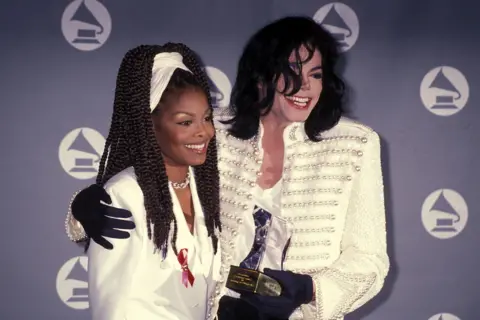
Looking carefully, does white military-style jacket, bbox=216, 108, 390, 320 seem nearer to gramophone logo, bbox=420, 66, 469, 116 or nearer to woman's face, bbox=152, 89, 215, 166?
woman's face, bbox=152, 89, 215, 166

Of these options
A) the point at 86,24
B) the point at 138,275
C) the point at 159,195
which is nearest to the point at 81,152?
the point at 86,24

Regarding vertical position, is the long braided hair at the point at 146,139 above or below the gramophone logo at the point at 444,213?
above

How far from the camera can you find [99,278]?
142 cm

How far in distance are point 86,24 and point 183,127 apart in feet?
4.49

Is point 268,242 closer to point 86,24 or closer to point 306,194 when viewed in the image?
point 306,194

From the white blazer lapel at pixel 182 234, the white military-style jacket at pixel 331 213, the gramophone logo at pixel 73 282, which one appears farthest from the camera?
the gramophone logo at pixel 73 282

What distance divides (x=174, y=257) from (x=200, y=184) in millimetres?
273

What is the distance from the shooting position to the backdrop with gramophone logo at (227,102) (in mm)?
2730

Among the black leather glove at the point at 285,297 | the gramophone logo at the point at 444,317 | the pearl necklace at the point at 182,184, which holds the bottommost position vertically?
the gramophone logo at the point at 444,317

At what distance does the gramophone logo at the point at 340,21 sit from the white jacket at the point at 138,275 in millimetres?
1545

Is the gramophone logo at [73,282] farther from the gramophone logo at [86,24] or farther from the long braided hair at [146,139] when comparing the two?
the long braided hair at [146,139]

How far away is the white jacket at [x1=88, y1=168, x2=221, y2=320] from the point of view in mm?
1409

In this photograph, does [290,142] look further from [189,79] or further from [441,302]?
[441,302]

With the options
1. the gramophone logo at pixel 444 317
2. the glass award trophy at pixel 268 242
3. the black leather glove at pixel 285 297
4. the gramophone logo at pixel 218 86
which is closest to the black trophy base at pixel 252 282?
the black leather glove at pixel 285 297
